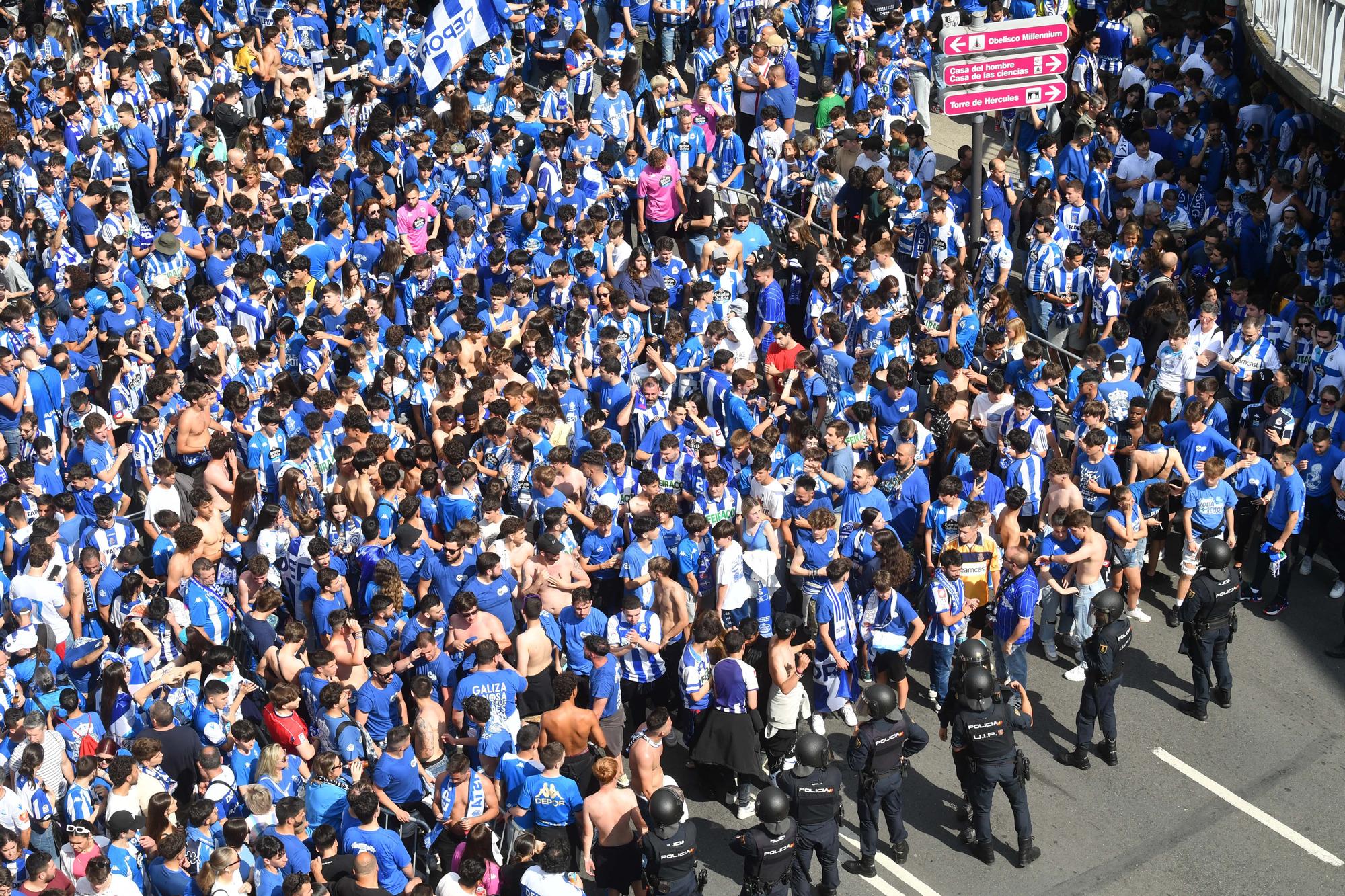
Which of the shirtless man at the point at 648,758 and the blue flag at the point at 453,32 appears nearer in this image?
the shirtless man at the point at 648,758

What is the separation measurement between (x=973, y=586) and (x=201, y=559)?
5487mm

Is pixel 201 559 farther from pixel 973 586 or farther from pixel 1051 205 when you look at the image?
pixel 1051 205

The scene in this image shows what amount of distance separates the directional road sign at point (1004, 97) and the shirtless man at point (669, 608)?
567 centimetres

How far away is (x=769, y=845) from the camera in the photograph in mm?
10039

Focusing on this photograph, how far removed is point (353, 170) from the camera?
55.6ft

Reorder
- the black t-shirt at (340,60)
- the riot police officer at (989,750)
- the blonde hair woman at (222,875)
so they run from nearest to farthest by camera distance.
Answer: the blonde hair woman at (222,875)
the riot police officer at (989,750)
the black t-shirt at (340,60)

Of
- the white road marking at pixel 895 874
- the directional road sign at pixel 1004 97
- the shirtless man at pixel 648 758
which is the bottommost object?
the white road marking at pixel 895 874

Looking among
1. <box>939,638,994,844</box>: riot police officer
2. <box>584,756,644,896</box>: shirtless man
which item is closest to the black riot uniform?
<box>939,638,994,844</box>: riot police officer

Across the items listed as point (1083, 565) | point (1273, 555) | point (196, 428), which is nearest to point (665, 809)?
point (1083, 565)

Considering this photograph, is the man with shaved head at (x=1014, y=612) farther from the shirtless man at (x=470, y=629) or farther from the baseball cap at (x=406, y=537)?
the baseball cap at (x=406, y=537)

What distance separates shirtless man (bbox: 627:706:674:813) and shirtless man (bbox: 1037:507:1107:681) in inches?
137

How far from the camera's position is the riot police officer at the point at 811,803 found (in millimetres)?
10266

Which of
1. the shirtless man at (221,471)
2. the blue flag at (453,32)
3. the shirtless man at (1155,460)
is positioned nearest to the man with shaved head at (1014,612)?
the shirtless man at (1155,460)

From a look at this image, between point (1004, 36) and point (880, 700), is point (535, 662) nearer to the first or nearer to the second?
point (880, 700)
